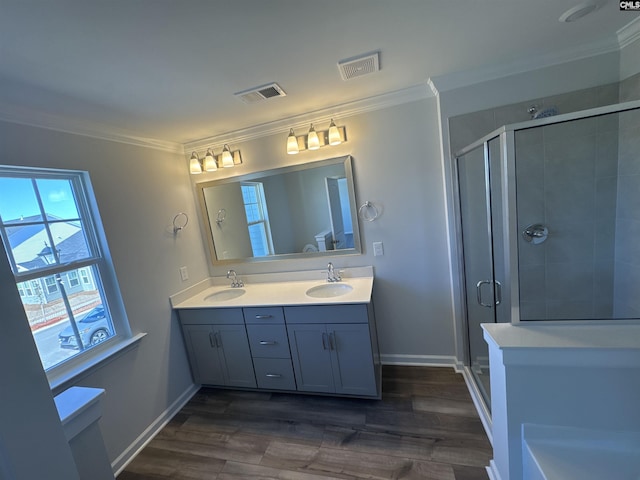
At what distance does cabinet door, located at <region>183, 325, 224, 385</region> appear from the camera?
2.33m

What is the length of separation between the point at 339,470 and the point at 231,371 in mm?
1192

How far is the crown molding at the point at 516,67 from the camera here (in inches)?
64.4

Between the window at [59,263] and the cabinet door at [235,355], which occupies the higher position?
the window at [59,263]

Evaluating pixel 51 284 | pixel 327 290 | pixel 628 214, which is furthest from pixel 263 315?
pixel 628 214

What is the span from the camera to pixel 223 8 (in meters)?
1.02

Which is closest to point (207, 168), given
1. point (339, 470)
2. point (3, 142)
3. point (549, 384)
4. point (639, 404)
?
point (3, 142)

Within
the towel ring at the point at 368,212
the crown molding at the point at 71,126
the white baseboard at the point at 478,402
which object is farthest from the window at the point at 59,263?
the white baseboard at the point at 478,402

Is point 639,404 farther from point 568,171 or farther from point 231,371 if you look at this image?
point 231,371

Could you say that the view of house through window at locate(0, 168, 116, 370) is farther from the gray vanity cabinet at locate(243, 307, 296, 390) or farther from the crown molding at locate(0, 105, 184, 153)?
the gray vanity cabinet at locate(243, 307, 296, 390)

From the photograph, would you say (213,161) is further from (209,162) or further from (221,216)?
(221,216)

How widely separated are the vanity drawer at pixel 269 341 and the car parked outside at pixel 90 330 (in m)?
1.00

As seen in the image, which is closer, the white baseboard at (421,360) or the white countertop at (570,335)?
the white countertop at (570,335)

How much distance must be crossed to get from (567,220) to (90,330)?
3332mm

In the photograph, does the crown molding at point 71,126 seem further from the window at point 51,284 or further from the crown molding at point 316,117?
the window at point 51,284
